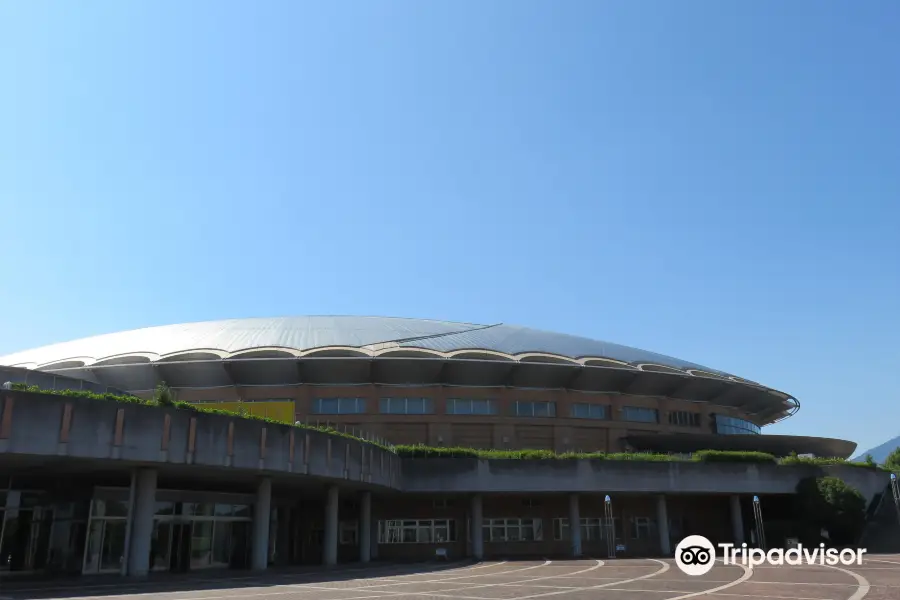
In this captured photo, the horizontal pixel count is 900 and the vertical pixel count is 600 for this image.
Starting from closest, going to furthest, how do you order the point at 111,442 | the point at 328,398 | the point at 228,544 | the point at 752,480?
the point at 111,442, the point at 228,544, the point at 752,480, the point at 328,398

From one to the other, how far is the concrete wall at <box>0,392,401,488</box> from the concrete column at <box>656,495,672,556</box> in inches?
857

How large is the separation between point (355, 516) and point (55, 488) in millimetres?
19602

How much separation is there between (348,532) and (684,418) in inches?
1076

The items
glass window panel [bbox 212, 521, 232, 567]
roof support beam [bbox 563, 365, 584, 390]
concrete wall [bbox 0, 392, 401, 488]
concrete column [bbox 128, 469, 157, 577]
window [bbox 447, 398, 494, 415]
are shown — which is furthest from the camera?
roof support beam [bbox 563, 365, 584, 390]

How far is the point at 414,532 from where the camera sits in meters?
44.0

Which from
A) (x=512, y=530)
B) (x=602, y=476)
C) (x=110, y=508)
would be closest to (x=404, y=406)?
(x=512, y=530)

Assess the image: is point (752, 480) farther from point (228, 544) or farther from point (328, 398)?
point (228, 544)

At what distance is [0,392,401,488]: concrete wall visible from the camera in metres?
21.1

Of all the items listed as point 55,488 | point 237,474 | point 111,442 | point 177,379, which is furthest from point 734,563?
point 177,379

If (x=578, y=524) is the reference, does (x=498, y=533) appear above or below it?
below

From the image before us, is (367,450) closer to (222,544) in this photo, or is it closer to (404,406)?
(222,544)

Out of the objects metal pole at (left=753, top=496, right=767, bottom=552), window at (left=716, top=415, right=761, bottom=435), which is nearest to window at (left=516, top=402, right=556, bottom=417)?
metal pole at (left=753, top=496, right=767, bottom=552)

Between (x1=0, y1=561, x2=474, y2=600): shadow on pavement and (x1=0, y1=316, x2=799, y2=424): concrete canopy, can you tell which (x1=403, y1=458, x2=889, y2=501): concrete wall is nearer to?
(x1=0, y1=316, x2=799, y2=424): concrete canopy

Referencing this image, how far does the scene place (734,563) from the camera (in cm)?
3041
